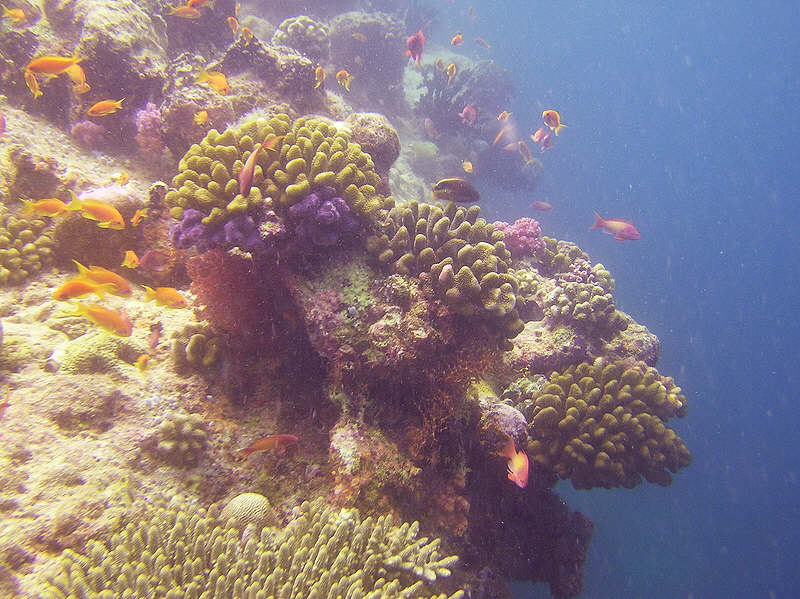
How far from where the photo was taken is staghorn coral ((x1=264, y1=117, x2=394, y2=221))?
11.5 feet

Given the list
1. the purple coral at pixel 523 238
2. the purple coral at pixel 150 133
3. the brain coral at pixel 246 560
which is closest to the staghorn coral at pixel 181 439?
the brain coral at pixel 246 560

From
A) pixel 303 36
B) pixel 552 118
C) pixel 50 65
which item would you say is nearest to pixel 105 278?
pixel 50 65

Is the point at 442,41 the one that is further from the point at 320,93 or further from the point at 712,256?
the point at 712,256

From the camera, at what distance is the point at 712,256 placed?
2261 inches

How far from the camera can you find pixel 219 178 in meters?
3.58

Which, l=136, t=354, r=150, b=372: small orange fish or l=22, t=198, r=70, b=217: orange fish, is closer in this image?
l=136, t=354, r=150, b=372: small orange fish

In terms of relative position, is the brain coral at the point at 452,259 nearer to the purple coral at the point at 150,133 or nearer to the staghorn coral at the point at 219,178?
the staghorn coral at the point at 219,178

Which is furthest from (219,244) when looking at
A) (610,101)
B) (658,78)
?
(658,78)

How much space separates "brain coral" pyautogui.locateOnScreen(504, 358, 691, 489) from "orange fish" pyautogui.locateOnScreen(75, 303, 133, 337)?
4.14m

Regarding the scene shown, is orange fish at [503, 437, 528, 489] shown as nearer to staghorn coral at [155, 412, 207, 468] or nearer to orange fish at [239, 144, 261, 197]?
staghorn coral at [155, 412, 207, 468]

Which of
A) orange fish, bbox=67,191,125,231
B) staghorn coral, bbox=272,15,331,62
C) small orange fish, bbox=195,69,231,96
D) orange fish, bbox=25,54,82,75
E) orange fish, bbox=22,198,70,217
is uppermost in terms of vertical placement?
staghorn coral, bbox=272,15,331,62

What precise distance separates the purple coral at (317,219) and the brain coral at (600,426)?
3066 millimetres

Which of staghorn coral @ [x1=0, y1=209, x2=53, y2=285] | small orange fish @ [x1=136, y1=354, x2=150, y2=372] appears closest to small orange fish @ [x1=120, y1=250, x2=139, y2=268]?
staghorn coral @ [x1=0, y1=209, x2=53, y2=285]

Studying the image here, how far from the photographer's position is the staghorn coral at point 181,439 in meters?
2.87
